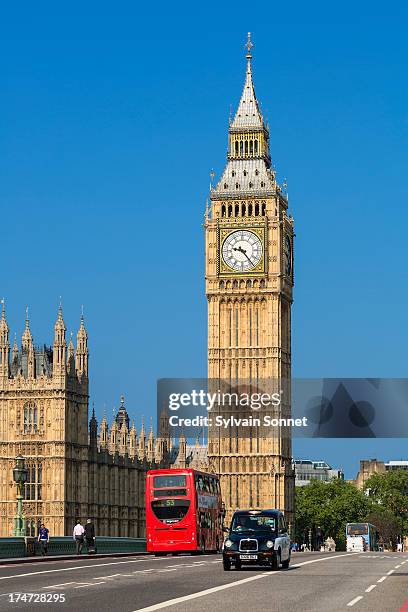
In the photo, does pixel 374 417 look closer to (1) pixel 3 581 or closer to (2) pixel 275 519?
→ (2) pixel 275 519

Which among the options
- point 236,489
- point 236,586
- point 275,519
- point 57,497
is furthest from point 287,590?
point 236,489

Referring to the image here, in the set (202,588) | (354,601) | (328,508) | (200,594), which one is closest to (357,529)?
(328,508)

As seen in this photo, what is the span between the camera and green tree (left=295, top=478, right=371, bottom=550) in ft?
585

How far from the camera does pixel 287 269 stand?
5443 inches

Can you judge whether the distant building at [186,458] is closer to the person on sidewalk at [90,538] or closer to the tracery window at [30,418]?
the tracery window at [30,418]

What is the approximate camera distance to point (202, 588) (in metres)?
36.8

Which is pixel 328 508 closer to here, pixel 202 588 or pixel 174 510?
pixel 174 510

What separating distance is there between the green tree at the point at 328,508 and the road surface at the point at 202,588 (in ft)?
422

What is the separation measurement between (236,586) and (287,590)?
1872 mm

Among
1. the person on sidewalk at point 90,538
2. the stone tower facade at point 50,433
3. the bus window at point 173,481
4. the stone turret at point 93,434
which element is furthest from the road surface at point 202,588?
the stone turret at point 93,434

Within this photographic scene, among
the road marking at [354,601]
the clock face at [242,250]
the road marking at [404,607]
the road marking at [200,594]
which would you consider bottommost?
the road marking at [404,607]

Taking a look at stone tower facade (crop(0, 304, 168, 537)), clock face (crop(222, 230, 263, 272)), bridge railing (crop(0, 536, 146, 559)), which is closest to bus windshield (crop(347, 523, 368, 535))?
clock face (crop(222, 230, 263, 272))

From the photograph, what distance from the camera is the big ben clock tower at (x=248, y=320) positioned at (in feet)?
440

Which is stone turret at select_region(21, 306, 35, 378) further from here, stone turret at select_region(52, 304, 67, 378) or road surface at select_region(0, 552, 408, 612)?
road surface at select_region(0, 552, 408, 612)
